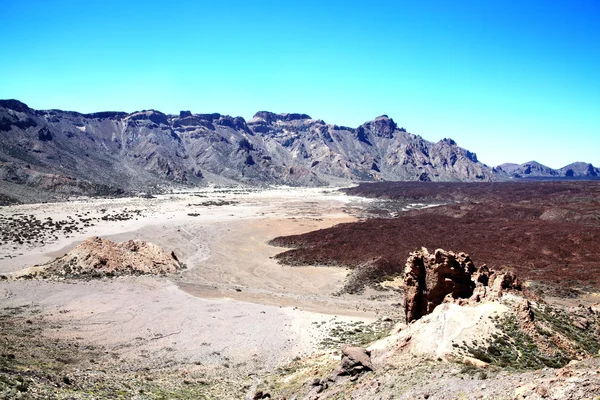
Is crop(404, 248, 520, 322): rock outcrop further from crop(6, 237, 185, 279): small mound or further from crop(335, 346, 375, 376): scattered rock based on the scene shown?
crop(6, 237, 185, 279): small mound

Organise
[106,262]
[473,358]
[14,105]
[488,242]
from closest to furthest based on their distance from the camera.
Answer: [473,358] → [106,262] → [488,242] → [14,105]

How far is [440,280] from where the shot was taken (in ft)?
74.8

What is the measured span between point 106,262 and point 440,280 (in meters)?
34.1

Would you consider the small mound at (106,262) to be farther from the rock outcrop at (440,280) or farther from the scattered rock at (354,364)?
the scattered rock at (354,364)

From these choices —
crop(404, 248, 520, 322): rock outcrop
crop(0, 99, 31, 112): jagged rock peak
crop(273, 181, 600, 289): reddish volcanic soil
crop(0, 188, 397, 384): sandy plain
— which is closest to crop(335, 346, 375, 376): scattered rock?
crop(0, 188, 397, 384): sandy plain

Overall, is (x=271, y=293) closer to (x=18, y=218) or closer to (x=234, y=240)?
(x=234, y=240)

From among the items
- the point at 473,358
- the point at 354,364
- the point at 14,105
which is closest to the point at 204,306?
the point at 354,364

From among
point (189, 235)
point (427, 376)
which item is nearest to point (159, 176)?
point (189, 235)

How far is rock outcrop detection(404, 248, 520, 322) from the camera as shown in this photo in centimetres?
2269

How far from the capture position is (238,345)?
81.2 feet

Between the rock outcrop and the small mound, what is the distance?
93.4ft

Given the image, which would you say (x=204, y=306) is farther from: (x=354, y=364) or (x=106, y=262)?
(x=354, y=364)

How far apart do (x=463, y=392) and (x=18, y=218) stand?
87.5 metres

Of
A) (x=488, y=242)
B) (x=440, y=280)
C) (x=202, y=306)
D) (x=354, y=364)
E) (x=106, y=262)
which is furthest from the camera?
(x=488, y=242)
